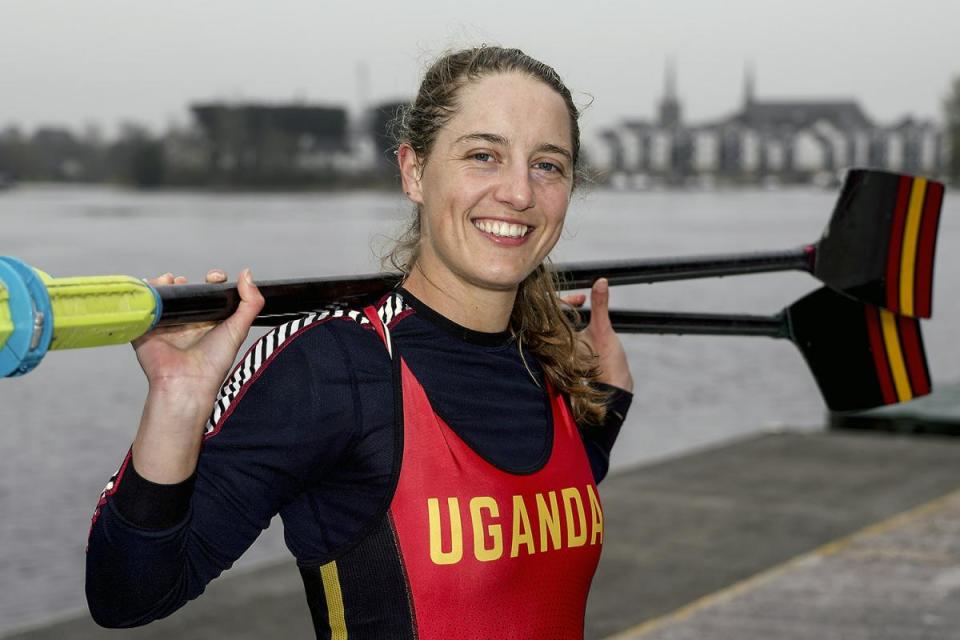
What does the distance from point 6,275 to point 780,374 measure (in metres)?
22.7

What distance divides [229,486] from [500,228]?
1.74 feet

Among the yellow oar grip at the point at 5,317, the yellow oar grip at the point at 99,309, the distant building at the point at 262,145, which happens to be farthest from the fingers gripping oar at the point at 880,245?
the distant building at the point at 262,145

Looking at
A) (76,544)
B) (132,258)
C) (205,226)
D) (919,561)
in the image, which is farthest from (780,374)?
(205,226)

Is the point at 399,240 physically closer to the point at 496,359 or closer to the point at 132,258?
the point at 496,359

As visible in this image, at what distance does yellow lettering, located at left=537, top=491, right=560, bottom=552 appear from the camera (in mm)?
1875

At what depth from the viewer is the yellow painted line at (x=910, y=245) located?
2.94 m

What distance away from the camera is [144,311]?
1444 mm

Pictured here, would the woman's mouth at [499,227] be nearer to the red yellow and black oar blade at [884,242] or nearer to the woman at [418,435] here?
the woman at [418,435]

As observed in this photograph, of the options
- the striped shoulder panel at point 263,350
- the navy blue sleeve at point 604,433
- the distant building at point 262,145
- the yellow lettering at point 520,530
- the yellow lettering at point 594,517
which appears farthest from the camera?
the distant building at point 262,145

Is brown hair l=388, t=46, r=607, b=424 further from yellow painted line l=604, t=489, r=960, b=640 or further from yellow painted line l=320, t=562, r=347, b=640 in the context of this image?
yellow painted line l=604, t=489, r=960, b=640

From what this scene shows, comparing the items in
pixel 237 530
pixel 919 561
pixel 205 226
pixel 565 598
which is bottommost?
pixel 205 226

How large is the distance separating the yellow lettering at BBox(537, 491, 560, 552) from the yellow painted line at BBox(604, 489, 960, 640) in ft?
10.9

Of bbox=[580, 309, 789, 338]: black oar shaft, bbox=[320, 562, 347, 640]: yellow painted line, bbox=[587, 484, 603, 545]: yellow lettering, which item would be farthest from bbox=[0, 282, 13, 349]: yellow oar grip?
bbox=[580, 309, 789, 338]: black oar shaft

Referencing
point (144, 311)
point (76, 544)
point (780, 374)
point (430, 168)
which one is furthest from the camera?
point (780, 374)
